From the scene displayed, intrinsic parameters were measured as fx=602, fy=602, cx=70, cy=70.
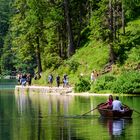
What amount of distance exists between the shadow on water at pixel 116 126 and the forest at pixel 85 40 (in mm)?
20740

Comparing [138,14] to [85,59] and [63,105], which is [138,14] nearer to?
[85,59]

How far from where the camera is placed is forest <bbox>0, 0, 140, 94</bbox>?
2554 inches

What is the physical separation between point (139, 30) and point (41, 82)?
16.9 meters

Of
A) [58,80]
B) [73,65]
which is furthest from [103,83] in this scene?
[73,65]

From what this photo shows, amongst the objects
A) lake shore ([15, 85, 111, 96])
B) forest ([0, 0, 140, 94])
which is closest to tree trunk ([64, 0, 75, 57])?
forest ([0, 0, 140, 94])

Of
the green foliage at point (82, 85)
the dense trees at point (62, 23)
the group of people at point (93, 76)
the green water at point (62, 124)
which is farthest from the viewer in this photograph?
the dense trees at point (62, 23)

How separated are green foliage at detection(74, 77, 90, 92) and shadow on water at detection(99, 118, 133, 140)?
991 inches

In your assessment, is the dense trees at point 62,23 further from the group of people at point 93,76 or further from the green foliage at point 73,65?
the group of people at point 93,76

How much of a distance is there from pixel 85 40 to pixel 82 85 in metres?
A: 19.4

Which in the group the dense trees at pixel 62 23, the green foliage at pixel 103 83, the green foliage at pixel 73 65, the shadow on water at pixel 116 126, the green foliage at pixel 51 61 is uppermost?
the dense trees at pixel 62 23

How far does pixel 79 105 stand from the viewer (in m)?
49.6

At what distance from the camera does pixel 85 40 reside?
8319cm

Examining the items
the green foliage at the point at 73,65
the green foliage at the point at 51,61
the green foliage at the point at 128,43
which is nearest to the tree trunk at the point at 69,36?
the green foliage at the point at 51,61

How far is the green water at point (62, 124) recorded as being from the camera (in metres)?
29.8
